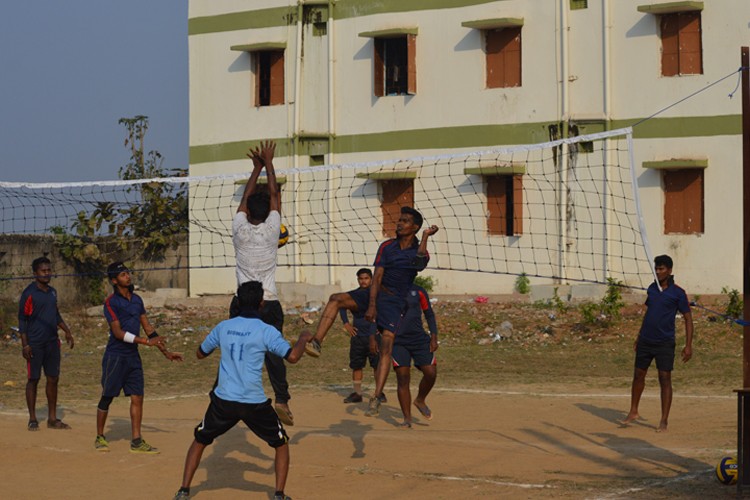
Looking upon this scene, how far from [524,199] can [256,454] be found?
569 inches

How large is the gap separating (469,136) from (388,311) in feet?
46.1

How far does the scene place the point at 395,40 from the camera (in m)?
26.4

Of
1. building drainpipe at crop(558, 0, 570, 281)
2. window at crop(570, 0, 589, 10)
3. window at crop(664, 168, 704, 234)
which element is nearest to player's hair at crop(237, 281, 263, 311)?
building drainpipe at crop(558, 0, 570, 281)

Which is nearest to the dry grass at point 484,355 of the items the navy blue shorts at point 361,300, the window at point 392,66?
the window at point 392,66

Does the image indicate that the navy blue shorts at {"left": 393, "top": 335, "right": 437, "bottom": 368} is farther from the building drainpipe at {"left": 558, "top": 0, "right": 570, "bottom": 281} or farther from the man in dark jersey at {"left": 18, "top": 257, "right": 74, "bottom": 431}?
the building drainpipe at {"left": 558, "top": 0, "right": 570, "bottom": 281}

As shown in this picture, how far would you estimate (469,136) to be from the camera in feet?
83.4

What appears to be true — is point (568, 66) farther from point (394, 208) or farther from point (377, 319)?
point (377, 319)

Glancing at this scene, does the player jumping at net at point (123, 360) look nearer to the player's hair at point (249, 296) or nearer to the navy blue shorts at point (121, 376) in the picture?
the navy blue shorts at point (121, 376)

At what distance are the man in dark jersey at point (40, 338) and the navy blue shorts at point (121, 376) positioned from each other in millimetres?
1606

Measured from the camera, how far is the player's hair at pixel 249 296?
29.7 feet

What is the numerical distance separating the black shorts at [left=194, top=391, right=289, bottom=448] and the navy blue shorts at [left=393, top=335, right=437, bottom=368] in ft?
12.6

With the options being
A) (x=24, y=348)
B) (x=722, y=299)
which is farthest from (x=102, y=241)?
(x=24, y=348)

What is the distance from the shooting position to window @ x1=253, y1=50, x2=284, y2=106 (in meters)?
27.8

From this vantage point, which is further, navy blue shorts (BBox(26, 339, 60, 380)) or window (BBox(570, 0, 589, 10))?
window (BBox(570, 0, 589, 10))
